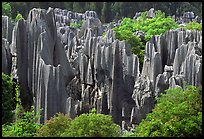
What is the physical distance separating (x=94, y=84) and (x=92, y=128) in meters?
8.67

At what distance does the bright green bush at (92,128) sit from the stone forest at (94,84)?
0.09ft

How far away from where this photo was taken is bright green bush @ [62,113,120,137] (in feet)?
41.0

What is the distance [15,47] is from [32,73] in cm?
127

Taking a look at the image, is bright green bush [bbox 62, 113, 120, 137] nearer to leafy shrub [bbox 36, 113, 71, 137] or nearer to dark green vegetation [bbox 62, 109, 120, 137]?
dark green vegetation [bbox 62, 109, 120, 137]

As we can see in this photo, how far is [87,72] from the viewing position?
2145 centimetres

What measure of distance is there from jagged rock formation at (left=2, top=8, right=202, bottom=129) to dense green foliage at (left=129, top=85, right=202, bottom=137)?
432cm

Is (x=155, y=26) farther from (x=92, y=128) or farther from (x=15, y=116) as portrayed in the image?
(x=92, y=128)

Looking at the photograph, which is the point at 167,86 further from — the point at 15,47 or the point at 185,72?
the point at 15,47

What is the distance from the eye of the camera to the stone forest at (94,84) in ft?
44.0

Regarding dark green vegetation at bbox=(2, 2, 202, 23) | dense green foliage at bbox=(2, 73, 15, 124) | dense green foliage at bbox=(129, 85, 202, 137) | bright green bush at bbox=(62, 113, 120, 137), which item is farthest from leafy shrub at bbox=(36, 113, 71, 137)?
dark green vegetation at bbox=(2, 2, 202, 23)

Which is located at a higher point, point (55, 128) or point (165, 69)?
point (165, 69)

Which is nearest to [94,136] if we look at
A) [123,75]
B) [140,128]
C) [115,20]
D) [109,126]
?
[109,126]

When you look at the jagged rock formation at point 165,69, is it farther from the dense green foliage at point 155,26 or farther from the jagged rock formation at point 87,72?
the dense green foliage at point 155,26

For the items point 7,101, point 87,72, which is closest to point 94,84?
point 87,72
